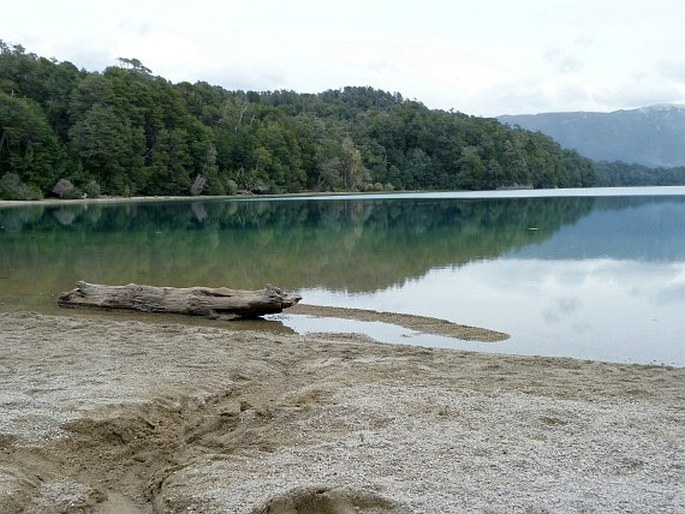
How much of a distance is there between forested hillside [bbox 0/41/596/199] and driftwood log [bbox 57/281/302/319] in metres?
66.4

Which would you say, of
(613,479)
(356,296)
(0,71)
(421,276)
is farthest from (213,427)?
(0,71)

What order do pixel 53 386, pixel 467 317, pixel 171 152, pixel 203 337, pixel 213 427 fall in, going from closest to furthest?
pixel 213 427 → pixel 53 386 → pixel 203 337 → pixel 467 317 → pixel 171 152

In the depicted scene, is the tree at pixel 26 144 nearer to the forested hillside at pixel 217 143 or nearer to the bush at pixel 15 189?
the forested hillside at pixel 217 143

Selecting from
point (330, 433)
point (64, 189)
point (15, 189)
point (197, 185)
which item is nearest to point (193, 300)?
point (330, 433)

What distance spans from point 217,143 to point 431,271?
9183 centimetres

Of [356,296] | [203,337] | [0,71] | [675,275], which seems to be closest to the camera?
[203,337]

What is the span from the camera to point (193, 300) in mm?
14680

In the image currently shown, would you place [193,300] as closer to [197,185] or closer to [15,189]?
[15,189]

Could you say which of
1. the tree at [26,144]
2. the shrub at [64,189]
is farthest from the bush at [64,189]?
the tree at [26,144]

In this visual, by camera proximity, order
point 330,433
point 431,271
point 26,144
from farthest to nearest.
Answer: point 26,144 → point 431,271 → point 330,433

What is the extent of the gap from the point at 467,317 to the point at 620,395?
21.6ft

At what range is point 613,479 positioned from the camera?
5668mm

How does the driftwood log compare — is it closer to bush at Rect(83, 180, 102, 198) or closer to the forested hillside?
the forested hillside

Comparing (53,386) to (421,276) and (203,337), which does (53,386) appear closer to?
(203,337)
